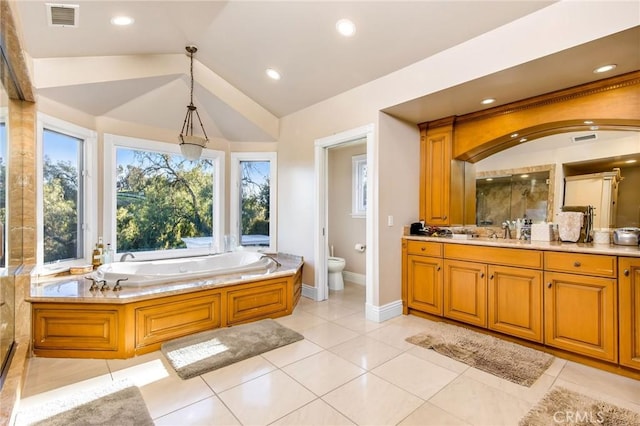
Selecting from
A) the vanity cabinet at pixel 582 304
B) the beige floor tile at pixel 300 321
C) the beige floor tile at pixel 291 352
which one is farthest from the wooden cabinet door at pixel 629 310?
the beige floor tile at pixel 300 321

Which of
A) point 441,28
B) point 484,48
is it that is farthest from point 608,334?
point 441,28

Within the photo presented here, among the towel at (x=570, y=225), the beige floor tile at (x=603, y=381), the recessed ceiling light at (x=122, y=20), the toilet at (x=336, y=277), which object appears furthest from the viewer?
the toilet at (x=336, y=277)

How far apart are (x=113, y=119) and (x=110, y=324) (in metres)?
2.52

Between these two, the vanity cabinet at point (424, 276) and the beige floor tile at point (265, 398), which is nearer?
the beige floor tile at point (265, 398)

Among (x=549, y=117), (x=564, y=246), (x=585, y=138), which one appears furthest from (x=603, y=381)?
(x=549, y=117)

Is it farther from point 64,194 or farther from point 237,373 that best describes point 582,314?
point 64,194

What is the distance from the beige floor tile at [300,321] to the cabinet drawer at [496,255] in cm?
155

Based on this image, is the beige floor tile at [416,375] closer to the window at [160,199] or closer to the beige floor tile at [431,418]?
the beige floor tile at [431,418]

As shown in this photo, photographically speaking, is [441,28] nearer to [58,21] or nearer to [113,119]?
[58,21]

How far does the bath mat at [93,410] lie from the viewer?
5.59ft

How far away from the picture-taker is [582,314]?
7.72ft

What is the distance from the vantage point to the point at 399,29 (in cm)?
253

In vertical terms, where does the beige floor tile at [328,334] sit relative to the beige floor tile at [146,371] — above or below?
below

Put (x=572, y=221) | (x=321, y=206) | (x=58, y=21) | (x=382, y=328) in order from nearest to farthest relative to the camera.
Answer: (x=58, y=21) < (x=572, y=221) < (x=382, y=328) < (x=321, y=206)
